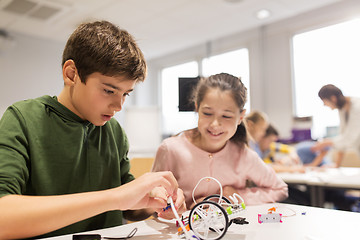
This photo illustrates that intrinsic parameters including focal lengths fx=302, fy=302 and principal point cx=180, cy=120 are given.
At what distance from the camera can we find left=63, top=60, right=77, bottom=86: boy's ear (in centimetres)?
85

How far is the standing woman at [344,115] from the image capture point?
3.35ft

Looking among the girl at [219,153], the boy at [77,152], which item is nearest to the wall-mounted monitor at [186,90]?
the girl at [219,153]

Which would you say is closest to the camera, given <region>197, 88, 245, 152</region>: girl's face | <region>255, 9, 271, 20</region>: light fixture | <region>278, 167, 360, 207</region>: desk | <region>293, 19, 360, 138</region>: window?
<region>197, 88, 245, 152</region>: girl's face

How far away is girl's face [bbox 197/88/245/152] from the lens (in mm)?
995

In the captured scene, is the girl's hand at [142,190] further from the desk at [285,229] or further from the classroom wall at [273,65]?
the classroom wall at [273,65]

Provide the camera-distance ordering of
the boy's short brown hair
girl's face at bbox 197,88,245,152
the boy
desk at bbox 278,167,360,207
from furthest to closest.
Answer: desk at bbox 278,167,360,207
girl's face at bbox 197,88,245,152
the boy's short brown hair
the boy

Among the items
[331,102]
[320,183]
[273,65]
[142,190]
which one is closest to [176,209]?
[142,190]

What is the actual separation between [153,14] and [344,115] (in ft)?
10.8

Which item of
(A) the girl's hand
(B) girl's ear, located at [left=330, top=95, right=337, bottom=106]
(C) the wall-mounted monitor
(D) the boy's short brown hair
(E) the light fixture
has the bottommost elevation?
(A) the girl's hand

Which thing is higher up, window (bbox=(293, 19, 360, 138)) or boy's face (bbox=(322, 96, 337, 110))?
window (bbox=(293, 19, 360, 138))

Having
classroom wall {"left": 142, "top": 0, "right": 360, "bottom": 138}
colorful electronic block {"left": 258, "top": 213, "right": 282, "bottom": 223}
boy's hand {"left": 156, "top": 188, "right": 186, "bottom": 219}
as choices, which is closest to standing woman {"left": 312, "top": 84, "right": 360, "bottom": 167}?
colorful electronic block {"left": 258, "top": 213, "right": 282, "bottom": 223}

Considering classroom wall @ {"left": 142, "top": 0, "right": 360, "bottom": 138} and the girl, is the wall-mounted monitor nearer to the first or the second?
the girl

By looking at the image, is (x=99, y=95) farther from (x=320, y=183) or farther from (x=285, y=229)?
(x=320, y=183)

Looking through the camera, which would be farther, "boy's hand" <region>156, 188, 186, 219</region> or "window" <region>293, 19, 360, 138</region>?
"window" <region>293, 19, 360, 138</region>
